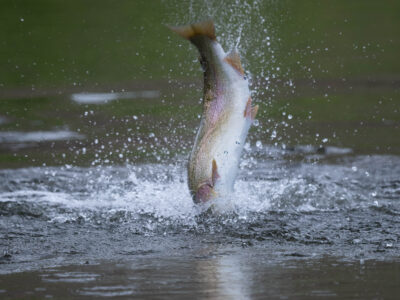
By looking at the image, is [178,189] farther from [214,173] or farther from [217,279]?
[217,279]

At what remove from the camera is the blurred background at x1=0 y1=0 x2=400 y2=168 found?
7.44m

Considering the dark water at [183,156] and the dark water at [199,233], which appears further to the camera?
the dark water at [183,156]

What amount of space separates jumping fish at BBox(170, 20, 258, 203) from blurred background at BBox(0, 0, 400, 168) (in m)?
2.49

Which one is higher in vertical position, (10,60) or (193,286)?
(10,60)

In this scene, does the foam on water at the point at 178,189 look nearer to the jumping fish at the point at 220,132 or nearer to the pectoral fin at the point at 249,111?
Answer: the jumping fish at the point at 220,132

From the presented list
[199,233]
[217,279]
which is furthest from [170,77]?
[217,279]

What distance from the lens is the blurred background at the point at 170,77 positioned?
7.44m

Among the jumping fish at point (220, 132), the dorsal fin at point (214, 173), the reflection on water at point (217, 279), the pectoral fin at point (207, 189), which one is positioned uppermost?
the jumping fish at point (220, 132)

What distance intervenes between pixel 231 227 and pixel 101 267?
34.8 inches

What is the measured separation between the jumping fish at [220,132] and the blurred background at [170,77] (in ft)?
8.16

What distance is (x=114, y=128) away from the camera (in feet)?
25.6

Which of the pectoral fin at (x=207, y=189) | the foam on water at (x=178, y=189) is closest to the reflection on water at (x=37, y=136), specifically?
the foam on water at (x=178, y=189)

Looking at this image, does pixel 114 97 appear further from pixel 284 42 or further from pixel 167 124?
pixel 284 42

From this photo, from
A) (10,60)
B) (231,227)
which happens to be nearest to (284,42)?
(10,60)
